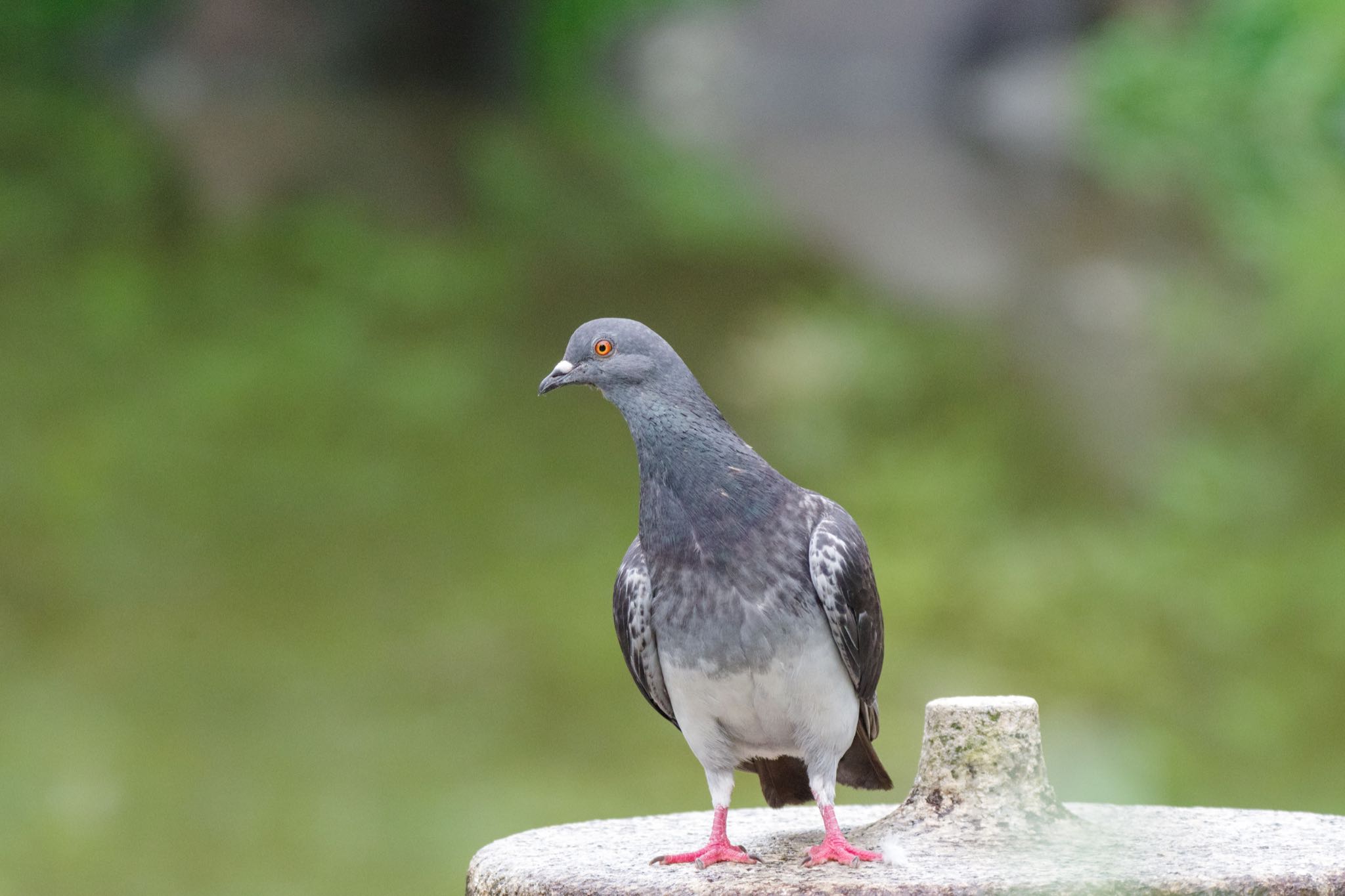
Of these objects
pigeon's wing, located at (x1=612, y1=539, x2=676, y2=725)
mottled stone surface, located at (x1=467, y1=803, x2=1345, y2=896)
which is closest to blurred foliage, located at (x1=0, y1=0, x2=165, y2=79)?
pigeon's wing, located at (x1=612, y1=539, x2=676, y2=725)

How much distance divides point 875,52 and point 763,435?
1102 inches

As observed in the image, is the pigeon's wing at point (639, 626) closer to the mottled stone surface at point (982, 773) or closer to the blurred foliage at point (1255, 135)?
the mottled stone surface at point (982, 773)

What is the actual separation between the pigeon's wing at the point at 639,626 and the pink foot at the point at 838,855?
0.63 metres

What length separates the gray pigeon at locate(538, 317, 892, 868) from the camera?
174 inches

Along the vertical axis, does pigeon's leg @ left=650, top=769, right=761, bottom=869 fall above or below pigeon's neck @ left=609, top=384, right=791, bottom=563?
below

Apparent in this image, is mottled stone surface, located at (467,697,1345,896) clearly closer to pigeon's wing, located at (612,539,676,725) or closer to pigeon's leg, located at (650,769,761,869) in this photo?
pigeon's leg, located at (650,769,761,869)

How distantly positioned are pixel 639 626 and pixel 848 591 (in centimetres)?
50

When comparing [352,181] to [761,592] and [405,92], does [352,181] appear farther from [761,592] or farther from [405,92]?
[761,592]

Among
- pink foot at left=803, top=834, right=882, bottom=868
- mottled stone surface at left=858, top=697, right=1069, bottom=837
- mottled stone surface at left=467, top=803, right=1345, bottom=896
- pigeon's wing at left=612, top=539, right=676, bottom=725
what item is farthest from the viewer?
pigeon's wing at left=612, top=539, right=676, bottom=725

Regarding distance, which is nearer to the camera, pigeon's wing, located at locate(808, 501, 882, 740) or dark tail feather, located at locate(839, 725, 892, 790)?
pigeon's wing, located at locate(808, 501, 882, 740)

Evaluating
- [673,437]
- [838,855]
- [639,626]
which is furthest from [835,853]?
[673,437]

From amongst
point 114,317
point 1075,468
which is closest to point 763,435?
point 1075,468

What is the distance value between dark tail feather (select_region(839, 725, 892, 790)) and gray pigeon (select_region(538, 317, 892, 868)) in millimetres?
328

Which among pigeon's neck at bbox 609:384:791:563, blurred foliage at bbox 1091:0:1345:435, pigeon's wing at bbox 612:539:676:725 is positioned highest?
blurred foliage at bbox 1091:0:1345:435
